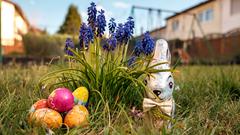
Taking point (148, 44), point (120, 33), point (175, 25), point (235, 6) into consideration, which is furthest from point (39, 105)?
point (175, 25)

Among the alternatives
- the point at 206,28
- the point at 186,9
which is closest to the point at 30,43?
the point at 206,28

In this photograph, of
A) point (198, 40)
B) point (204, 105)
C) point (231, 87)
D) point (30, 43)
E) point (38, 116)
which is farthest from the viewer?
point (198, 40)

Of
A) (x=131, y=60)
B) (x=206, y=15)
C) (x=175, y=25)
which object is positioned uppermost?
(x=206, y=15)

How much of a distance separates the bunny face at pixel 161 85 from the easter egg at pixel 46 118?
1.58 ft

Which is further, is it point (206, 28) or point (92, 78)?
point (206, 28)

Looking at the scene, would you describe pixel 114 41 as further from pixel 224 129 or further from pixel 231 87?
pixel 231 87

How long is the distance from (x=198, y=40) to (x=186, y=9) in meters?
8.93

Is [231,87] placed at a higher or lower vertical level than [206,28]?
lower

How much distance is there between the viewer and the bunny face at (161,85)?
153 cm

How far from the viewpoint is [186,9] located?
25.9 meters

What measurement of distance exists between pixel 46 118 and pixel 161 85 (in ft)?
1.94

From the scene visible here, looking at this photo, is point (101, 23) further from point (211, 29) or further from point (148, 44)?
point (211, 29)

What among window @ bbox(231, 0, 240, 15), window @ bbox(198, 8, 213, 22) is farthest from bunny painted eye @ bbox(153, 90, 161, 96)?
window @ bbox(198, 8, 213, 22)

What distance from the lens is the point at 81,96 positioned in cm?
167
